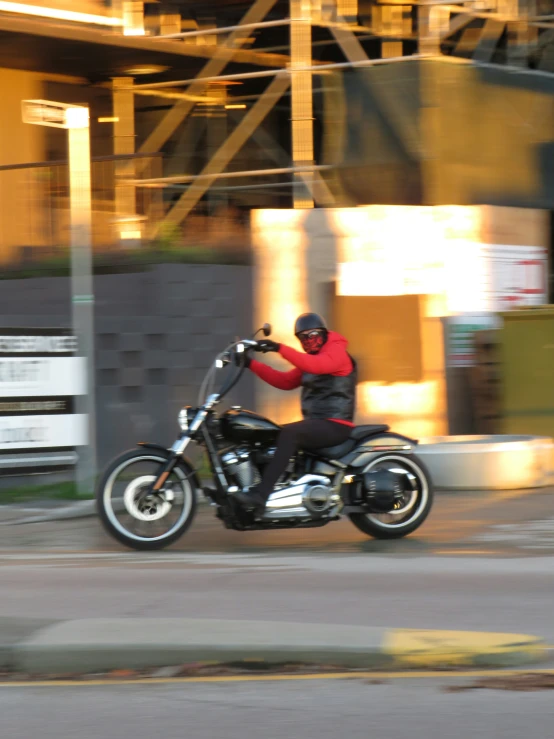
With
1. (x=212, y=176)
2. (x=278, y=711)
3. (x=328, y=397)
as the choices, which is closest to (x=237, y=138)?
(x=212, y=176)

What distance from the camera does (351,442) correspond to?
355 inches

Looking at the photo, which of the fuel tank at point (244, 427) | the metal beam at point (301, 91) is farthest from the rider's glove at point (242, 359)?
the metal beam at point (301, 91)

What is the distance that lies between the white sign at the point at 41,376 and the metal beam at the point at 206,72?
9.02 metres

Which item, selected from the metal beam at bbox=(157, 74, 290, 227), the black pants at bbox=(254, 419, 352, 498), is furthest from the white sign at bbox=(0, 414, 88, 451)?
the metal beam at bbox=(157, 74, 290, 227)

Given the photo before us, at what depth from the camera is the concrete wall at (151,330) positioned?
12.5 m

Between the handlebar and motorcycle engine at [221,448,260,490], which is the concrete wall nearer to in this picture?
the handlebar

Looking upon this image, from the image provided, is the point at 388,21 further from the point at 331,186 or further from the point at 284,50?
the point at 331,186

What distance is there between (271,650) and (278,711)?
2.10ft

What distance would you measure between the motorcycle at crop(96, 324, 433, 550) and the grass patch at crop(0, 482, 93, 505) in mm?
2586

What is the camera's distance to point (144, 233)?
13570 mm

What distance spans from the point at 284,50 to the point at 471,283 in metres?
7.79

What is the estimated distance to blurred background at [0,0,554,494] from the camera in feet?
41.0

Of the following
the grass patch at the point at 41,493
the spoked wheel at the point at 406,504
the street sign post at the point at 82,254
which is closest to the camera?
the spoked wheel at the point at 406,504

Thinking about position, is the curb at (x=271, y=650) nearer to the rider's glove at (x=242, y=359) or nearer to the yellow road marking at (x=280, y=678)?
the yellow road marking at (x=280, y=678)
